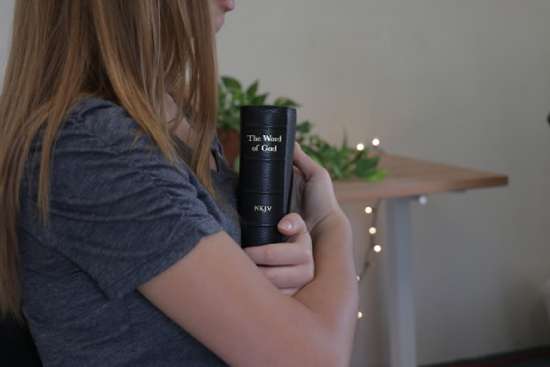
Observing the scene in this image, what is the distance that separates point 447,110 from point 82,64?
184 centimetres

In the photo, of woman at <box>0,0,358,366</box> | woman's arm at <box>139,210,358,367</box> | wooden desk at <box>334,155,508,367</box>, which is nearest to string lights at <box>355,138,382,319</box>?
wooden desk at <box>334,155,508,367</box>

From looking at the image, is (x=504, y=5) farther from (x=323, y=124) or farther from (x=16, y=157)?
(x=16, y=157)

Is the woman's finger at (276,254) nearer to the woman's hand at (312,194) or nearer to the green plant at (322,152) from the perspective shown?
the woman's hand at (312,194)

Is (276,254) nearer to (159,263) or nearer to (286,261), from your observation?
(286,261)

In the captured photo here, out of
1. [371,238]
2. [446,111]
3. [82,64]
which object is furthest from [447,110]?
[82,64]

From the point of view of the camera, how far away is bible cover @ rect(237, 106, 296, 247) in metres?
0.72

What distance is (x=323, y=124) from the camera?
7.37 feet

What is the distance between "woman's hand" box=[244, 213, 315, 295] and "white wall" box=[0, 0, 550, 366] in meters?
1.44

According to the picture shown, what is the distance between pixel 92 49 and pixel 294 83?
4.97 ft

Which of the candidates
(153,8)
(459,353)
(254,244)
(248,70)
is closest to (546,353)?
(459,353)

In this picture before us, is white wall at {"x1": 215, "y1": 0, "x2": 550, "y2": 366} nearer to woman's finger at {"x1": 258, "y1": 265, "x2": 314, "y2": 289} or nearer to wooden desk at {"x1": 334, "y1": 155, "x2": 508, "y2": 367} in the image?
wooden desk at {"x1": 334, "y1": 155, "x2": 508, "y2": 367}

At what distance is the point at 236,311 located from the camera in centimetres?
62

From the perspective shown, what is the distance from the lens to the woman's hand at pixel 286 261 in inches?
28.9

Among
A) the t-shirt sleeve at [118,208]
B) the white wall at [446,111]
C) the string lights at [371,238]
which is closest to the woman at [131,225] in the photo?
the t-shirt sleeve at [118,208]
